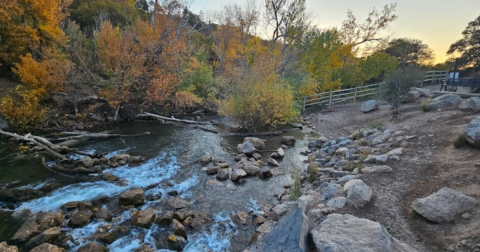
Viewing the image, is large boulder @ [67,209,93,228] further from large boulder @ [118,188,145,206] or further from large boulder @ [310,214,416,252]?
large boulder @ [310,214,416,252]

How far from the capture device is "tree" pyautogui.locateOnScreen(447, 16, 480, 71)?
24.6 m

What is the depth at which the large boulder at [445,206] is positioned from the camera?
11.1 ft

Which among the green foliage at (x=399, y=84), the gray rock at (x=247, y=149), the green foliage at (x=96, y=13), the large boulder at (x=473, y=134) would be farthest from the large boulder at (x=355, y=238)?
the green foliage at (x=96, y=13)

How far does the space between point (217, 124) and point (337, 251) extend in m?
13.1

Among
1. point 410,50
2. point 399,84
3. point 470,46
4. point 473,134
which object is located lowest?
point 473,134

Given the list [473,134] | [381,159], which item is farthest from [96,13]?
[473,134]

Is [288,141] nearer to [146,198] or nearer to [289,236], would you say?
[146,198]

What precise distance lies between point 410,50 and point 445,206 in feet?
121

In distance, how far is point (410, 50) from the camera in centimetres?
3164

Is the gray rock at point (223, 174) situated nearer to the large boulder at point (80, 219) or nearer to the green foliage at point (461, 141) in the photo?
the large boulder at point (80, 219)

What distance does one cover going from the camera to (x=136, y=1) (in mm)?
44250

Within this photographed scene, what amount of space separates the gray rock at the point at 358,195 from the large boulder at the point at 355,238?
1136mm

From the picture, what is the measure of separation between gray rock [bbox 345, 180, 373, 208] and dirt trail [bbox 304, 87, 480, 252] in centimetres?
12

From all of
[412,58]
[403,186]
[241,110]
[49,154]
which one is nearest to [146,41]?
[241,110]
